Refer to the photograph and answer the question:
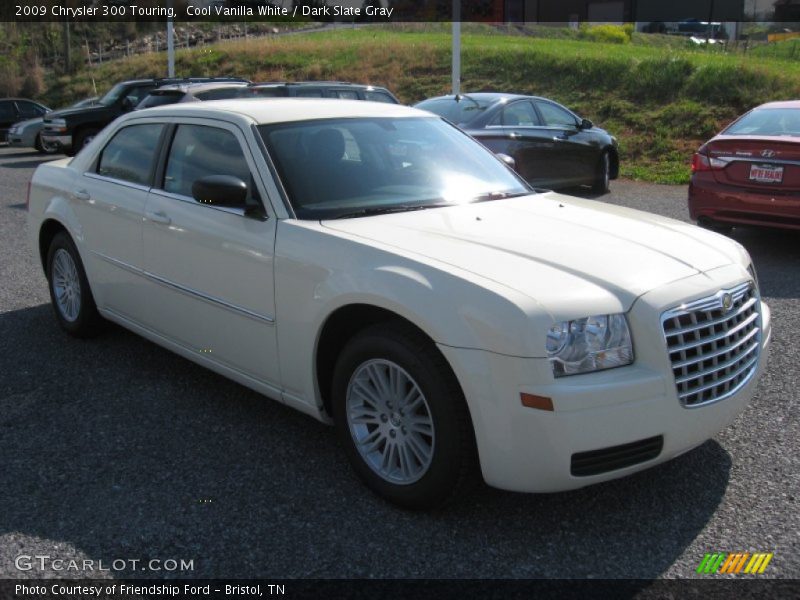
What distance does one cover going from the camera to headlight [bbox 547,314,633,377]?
3.13m

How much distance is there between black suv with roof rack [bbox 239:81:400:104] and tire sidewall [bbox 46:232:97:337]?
20.4ft

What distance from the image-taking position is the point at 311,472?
3.96 metres

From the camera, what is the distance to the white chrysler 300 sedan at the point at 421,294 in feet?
10.4

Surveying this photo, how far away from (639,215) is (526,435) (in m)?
1.89

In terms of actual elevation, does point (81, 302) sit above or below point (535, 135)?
below

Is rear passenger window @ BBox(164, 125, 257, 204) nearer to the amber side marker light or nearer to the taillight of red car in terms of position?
the amber side marker light

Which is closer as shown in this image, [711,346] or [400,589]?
[400,589]

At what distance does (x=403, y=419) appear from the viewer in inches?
140

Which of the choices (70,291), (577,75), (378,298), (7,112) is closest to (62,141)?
(7,112)

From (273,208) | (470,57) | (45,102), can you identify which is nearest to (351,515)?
(273,208)

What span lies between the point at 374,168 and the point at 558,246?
3.84ft

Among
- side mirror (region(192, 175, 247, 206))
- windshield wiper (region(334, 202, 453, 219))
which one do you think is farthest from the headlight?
side mirror (region(192, 175, 247, 206))

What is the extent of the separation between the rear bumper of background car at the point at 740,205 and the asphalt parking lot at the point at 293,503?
134 inches

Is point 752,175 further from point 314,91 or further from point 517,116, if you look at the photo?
point 314,91
